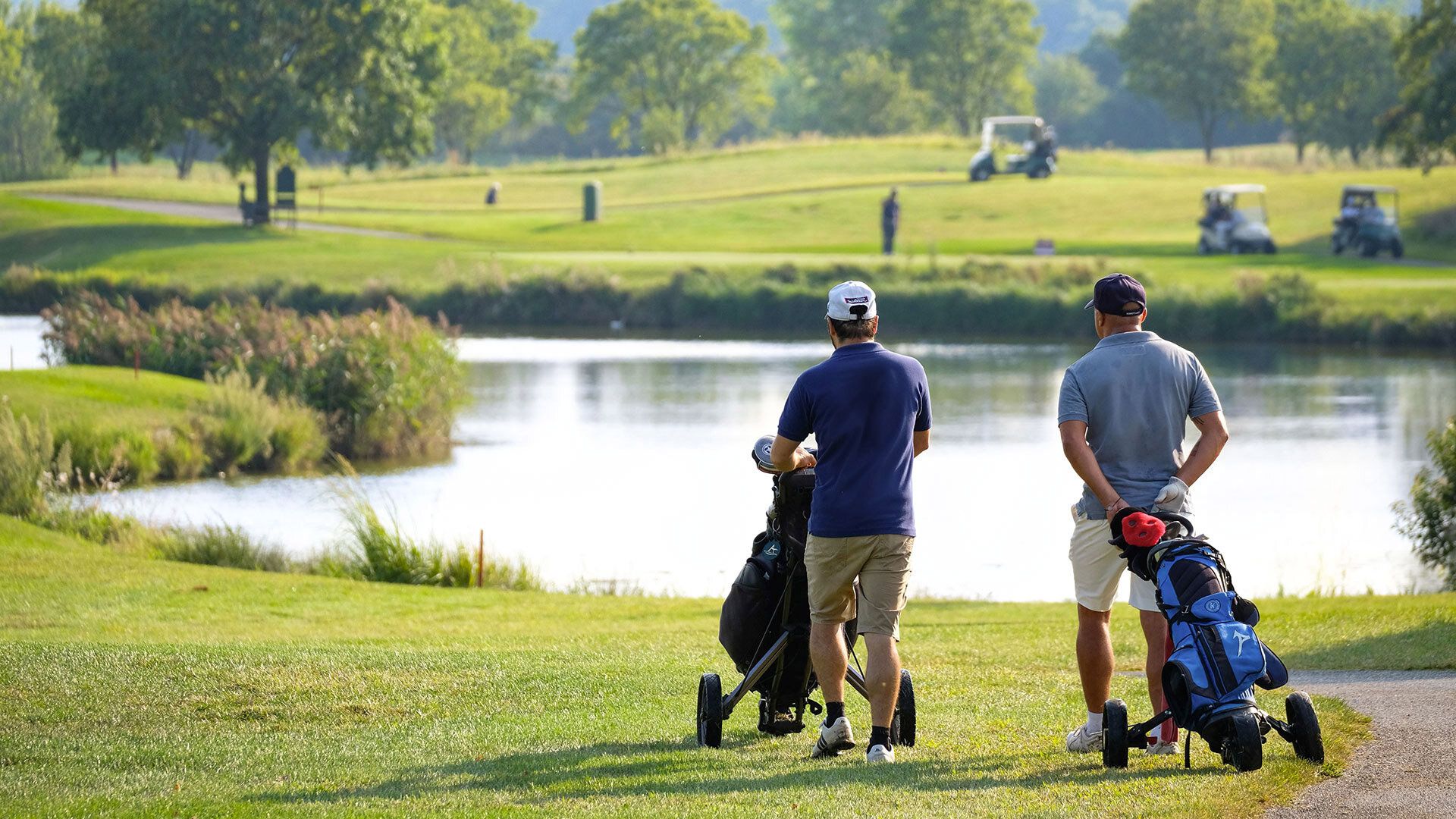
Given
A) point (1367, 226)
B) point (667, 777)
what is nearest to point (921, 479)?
point (667, 777)

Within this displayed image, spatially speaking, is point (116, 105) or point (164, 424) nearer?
point (164, 424)

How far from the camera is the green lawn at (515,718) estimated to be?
6672mm

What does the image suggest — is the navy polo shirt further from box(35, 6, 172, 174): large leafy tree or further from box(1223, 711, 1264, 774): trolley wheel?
box(35, 6, 172, 174): large leafy tree

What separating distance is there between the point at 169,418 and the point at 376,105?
38.2 metres

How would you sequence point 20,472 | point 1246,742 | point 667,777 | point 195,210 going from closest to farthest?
point 1246,742
point 667,777
point 20,472
point 195,210

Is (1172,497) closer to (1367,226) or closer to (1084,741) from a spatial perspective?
(1084,741)

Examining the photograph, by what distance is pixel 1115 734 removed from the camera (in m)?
6.98

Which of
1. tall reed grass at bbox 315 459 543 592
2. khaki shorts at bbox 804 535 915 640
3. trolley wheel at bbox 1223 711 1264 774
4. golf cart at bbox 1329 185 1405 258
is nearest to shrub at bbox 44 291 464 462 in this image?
tall reed grass at bbox 315 459 543 592

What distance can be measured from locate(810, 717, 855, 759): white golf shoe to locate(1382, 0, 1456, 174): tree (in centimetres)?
5063

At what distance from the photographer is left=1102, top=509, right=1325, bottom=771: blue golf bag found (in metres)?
6.68

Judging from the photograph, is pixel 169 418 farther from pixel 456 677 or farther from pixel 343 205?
pixel 343 205

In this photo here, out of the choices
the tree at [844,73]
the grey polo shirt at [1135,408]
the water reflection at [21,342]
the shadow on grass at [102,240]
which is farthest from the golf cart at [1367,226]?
the tree at [844,73]

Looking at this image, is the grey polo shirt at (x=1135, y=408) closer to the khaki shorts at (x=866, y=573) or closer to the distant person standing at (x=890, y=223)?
the khaki shorts at (x=866, y=573)

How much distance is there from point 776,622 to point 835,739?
594mm
